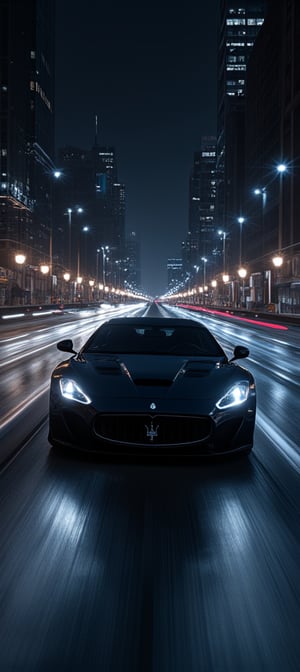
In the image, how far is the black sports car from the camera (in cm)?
525

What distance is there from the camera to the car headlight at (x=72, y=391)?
5.47m

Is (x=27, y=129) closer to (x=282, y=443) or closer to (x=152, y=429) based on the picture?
(x=282, y=443)

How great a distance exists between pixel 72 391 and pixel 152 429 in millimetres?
834

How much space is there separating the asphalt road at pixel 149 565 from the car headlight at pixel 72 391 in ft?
1.87

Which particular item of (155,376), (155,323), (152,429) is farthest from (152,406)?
(155,323)

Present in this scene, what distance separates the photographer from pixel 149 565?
358 cm

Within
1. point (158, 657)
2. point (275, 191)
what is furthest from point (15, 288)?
point (158, 657)

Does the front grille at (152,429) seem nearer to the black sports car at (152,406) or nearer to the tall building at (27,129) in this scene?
the black sports car at (152,406)

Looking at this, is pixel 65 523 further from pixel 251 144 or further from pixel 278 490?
pixel 251 144

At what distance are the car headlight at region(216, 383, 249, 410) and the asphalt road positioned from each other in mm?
571

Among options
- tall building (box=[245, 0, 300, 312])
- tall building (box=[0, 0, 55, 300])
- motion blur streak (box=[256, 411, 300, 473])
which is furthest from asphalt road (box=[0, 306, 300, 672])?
tall building (box=[0, 0, 55, 300])

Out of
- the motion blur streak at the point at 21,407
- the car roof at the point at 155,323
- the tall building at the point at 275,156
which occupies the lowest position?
the motion blur streak at the point at 21,407

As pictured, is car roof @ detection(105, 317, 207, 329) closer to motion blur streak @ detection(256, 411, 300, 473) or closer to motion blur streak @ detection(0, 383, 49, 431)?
motion blur streak @ detection(256, 411, 300, 473)

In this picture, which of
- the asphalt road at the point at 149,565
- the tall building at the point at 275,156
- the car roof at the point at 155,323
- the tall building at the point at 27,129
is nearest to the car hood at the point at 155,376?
the asphalt road at the point at 149,565
